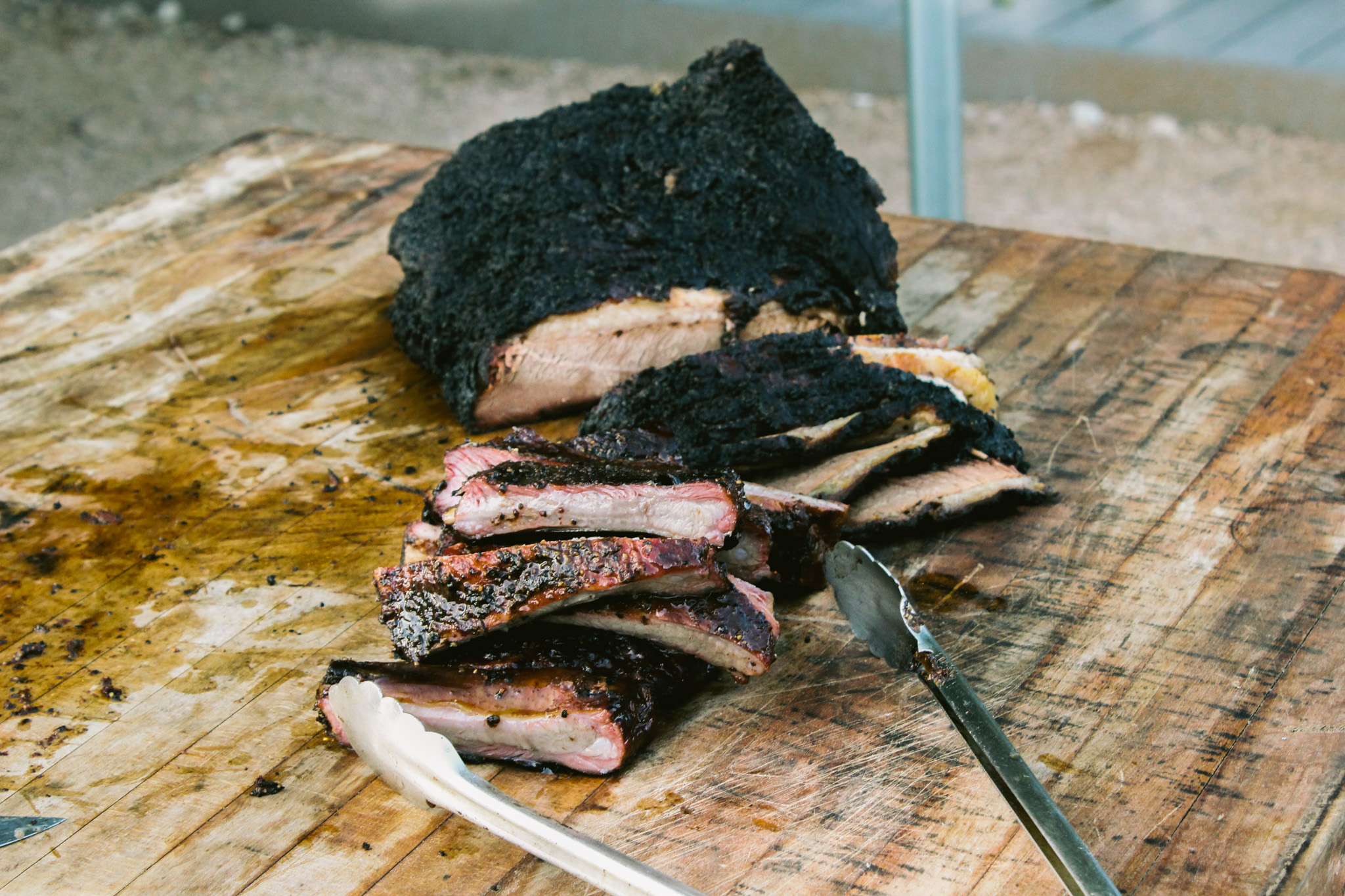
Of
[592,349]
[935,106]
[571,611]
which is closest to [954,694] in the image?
[571,611]

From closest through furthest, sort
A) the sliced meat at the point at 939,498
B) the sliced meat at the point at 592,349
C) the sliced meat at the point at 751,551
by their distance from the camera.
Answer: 1. the sliced meat at the point at 751,551
2. the sliced meat at the point at 939,498
3. the sliced meat at the point at 592,349

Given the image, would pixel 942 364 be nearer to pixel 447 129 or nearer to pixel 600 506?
pixel 600 506

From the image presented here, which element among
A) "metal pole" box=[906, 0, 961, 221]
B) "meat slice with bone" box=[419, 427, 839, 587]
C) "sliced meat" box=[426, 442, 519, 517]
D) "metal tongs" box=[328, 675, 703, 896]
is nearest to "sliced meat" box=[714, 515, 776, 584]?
"meat slice with bone" box=[419, 427, 839, 587]

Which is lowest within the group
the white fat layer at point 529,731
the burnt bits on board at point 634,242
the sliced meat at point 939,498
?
the white fat layer at point 529,731

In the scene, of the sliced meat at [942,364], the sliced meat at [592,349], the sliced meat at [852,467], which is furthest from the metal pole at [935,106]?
the sliced meat at [852,467]

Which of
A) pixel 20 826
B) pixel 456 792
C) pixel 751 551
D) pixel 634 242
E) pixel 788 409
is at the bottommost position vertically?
pixel 20 826

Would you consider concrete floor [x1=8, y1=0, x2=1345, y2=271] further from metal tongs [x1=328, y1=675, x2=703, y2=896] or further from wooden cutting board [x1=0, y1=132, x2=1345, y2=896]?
metal tongs [x1=328, y1=675, x2=703, y2=896]

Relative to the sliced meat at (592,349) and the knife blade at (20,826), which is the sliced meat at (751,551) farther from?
the knife blade at (20,826)
